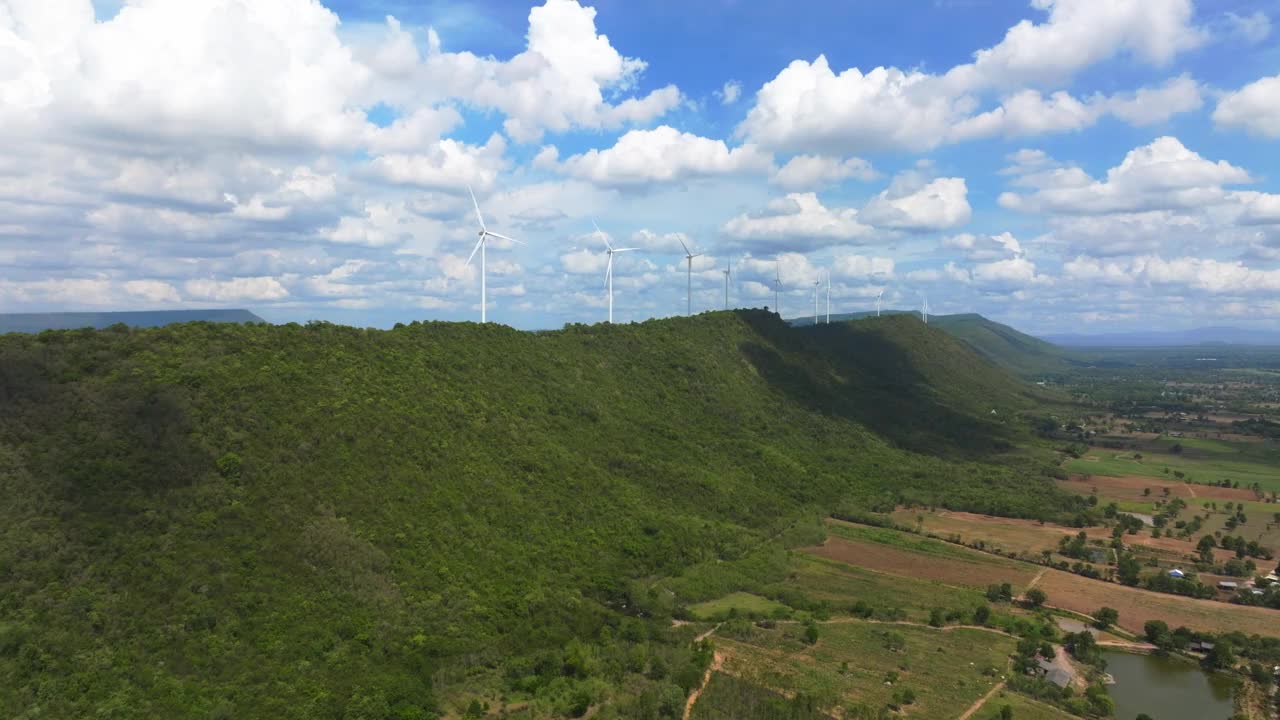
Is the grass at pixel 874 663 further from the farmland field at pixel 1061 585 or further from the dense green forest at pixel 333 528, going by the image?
the farmland field at pixel 1061 585

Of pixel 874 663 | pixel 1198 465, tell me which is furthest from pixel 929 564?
pixel 1198 465

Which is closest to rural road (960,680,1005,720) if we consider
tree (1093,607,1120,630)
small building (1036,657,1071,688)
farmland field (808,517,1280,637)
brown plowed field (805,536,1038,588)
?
small building (1036,657,1071,688)

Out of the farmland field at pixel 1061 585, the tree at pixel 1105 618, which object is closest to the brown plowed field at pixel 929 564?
the farmland field at pixel 1061 585

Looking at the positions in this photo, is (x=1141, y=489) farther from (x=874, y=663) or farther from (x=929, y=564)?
(x=874, y=663)

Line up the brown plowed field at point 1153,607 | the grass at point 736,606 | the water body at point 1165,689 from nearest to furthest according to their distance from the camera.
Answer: the water body at point 1165,689
the grass at point 736,606
the brown plowed field at point 1153,607

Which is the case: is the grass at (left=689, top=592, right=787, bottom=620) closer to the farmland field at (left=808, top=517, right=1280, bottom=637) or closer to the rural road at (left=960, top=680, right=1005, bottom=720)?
the farmland field at (left=808, top=517, right=1280, bottom=637)
